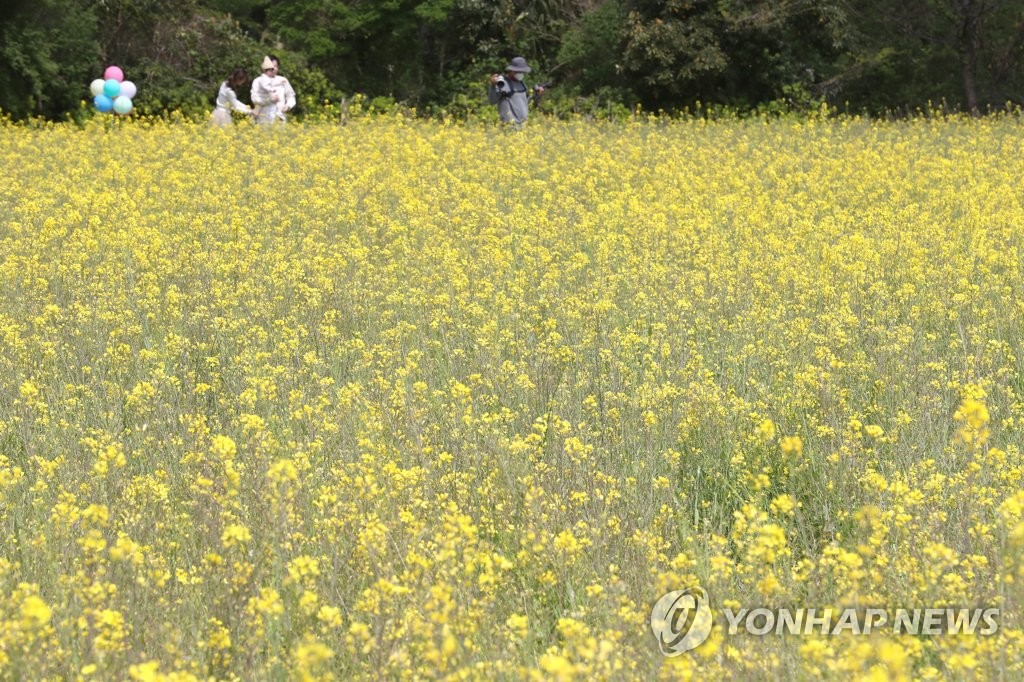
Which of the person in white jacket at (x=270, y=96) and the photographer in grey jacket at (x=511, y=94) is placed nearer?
the person in white jacket at (x=270, y=96)

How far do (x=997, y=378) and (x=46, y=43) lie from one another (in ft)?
61.1

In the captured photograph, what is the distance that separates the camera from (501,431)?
156 inches

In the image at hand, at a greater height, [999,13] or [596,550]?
[999,13]

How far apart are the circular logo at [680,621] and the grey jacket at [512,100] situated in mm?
Answer: 12922

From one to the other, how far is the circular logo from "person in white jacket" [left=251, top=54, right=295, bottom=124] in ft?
42.7

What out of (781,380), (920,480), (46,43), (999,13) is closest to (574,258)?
(781,380)

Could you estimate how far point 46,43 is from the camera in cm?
1964

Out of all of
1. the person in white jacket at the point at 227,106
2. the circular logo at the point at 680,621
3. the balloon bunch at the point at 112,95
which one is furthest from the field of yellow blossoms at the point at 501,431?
the balloon bunch at the point at 112,95

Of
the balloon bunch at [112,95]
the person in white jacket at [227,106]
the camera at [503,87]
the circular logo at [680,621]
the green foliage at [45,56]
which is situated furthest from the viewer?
the green foliage at [45,56]

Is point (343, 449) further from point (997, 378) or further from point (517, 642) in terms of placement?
point (997, 378)

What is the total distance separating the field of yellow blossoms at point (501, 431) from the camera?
2695 millimetres

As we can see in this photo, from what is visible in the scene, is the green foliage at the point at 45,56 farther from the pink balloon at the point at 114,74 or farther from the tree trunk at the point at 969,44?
the tree trunk at the point at 969,44

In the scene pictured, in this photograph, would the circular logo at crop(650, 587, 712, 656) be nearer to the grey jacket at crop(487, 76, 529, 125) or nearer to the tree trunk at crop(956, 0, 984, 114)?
the grey jacket at crop(487, 76, 529, 125)

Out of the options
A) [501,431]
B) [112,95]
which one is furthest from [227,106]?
[501,431]
